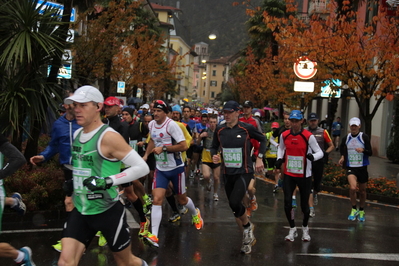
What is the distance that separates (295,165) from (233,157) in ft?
4.13

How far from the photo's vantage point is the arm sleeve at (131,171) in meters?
4.37

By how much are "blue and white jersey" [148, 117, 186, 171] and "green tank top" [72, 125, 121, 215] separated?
3396mm

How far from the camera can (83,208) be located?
461 cm

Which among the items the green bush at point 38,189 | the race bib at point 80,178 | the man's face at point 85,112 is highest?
the man's face at point 85,112

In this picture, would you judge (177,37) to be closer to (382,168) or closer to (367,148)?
(382,168)

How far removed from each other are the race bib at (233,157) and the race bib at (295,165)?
1.16 meters

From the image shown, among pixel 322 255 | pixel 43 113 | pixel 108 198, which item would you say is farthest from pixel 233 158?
pixel 43 113

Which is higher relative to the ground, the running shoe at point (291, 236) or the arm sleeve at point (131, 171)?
the arm sleeve at point (131, 171)

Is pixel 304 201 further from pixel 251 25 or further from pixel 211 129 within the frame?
pixel 251 25

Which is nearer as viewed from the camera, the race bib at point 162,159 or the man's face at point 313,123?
the race bib at point 162,159

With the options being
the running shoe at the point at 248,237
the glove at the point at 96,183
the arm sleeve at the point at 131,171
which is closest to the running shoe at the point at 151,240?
the running shoe at the point at 248,237

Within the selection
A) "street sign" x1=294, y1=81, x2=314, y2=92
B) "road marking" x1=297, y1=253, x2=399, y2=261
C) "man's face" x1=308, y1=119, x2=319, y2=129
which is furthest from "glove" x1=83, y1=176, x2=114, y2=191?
"street sign" x1=294, y1=81, x2=314, y2=92

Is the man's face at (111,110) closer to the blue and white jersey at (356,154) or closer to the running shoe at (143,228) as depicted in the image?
the running shoe at (143,228)

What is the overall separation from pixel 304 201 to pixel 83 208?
4.68 m
